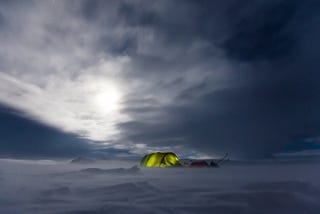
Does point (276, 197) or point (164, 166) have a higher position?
point (164, 166)

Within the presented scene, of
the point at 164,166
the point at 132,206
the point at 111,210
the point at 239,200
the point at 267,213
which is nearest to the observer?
the point at 267,213

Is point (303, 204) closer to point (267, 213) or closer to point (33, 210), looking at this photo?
point (267, 213)

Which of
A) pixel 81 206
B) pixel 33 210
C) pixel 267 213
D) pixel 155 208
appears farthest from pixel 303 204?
pixel 33 210

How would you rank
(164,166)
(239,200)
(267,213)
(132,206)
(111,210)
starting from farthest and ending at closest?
1. (164,166)
2. (239,200)
3. (132,206)
4. (111,210)
5. (267,213)

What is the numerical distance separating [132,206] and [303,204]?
19.7 feet

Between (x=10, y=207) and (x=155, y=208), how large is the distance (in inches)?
216

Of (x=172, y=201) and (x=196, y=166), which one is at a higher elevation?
(x=196, y=166)

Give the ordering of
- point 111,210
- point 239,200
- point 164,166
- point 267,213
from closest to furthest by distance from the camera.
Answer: point 267,213 < point 111,210 < point 239,200 < point 164,166

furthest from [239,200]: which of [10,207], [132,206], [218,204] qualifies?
[10,207]

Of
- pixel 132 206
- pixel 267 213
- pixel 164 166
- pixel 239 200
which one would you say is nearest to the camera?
pixel 267 213

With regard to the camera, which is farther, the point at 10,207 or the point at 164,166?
the point at 164,166

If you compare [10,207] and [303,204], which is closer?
[303,204]

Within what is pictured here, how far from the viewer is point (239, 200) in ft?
24.4

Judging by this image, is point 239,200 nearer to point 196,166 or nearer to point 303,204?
point 303,204
